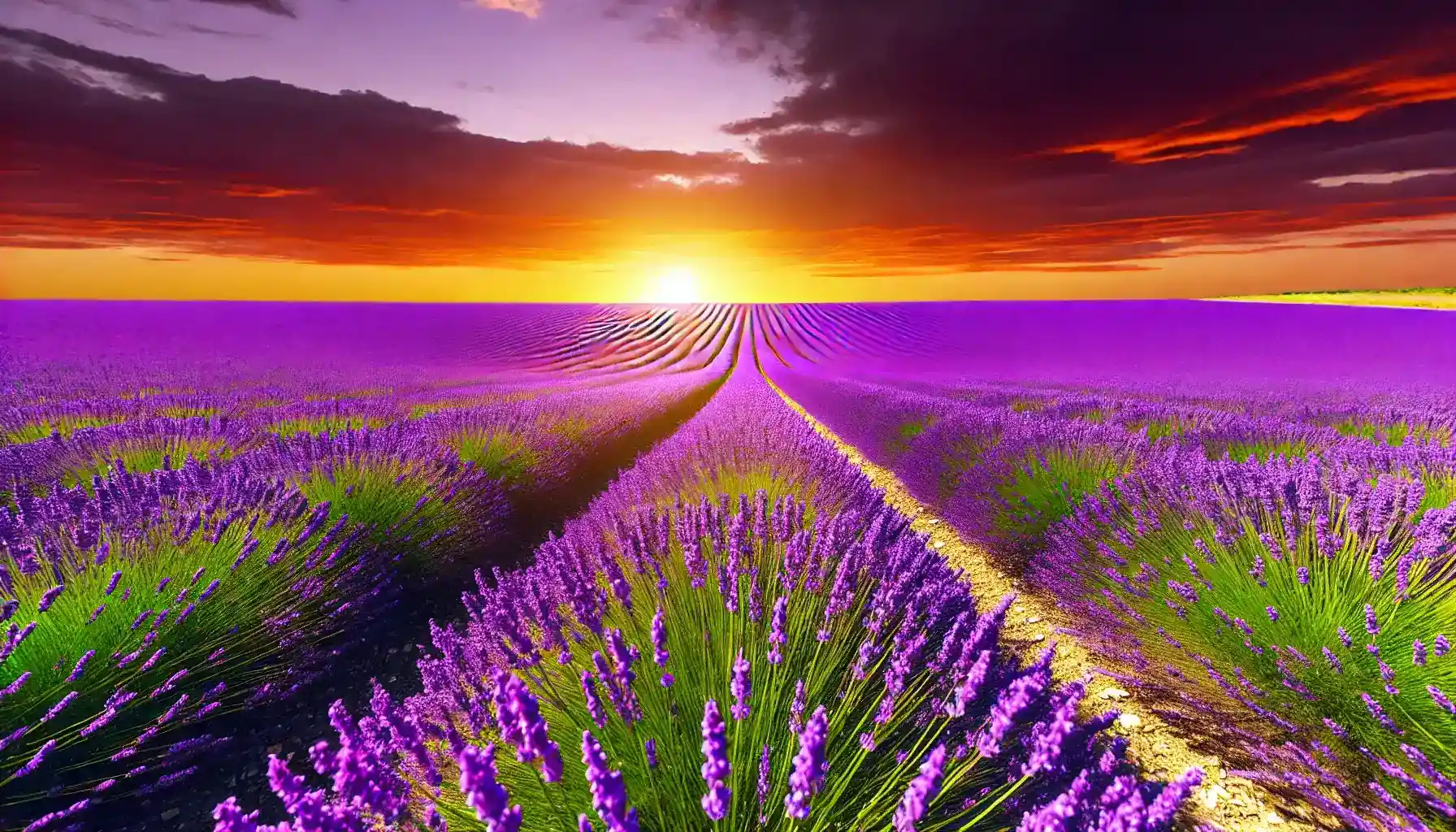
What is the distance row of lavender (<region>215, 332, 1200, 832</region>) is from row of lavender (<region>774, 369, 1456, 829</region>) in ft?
1.76

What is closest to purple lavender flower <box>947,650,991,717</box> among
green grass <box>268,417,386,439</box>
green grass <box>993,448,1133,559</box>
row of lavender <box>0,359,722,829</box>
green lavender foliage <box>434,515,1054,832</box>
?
green lavender foliage <box>434,515,1054,832</box>

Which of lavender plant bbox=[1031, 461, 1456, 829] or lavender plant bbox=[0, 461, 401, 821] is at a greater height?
lavender plant bbox=[1031, 461, 1456, 829]

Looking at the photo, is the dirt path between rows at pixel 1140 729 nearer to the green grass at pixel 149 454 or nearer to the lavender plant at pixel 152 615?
the lavender plant at pixel 152 615

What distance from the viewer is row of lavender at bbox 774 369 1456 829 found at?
1.68 m

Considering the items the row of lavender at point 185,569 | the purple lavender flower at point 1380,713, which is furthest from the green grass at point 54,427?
the purple lavender flower at point 1380,713

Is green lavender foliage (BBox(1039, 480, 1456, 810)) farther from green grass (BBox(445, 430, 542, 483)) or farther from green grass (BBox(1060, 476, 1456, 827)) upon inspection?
green grass (BBox(445, 430, 542, 483))

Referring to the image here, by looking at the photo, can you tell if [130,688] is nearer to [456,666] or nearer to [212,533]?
[212,533]

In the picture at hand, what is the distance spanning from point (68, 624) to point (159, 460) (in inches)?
108

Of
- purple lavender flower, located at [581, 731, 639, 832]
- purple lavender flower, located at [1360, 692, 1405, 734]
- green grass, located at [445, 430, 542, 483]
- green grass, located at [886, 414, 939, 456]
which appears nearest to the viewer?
purple lavender flower, located at [581, 731, 639, 832]

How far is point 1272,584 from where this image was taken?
6.94 ft

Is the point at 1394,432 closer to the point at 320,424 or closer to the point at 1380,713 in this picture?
the point at 1380,713

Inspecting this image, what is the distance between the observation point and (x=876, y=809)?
3.93 ft

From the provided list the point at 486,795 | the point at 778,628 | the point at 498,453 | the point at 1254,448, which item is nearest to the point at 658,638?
the point at 778,628

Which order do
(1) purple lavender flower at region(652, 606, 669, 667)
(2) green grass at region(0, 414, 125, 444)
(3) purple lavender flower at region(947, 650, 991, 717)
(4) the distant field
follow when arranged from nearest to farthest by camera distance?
(3) purple lavender flower at region(947, 650, 991, 717) < (1) purple lavender flower at region(652, 606, 669, 667) < (2) green grass at region(0, 414, 125, 444) < (4) the distant field
